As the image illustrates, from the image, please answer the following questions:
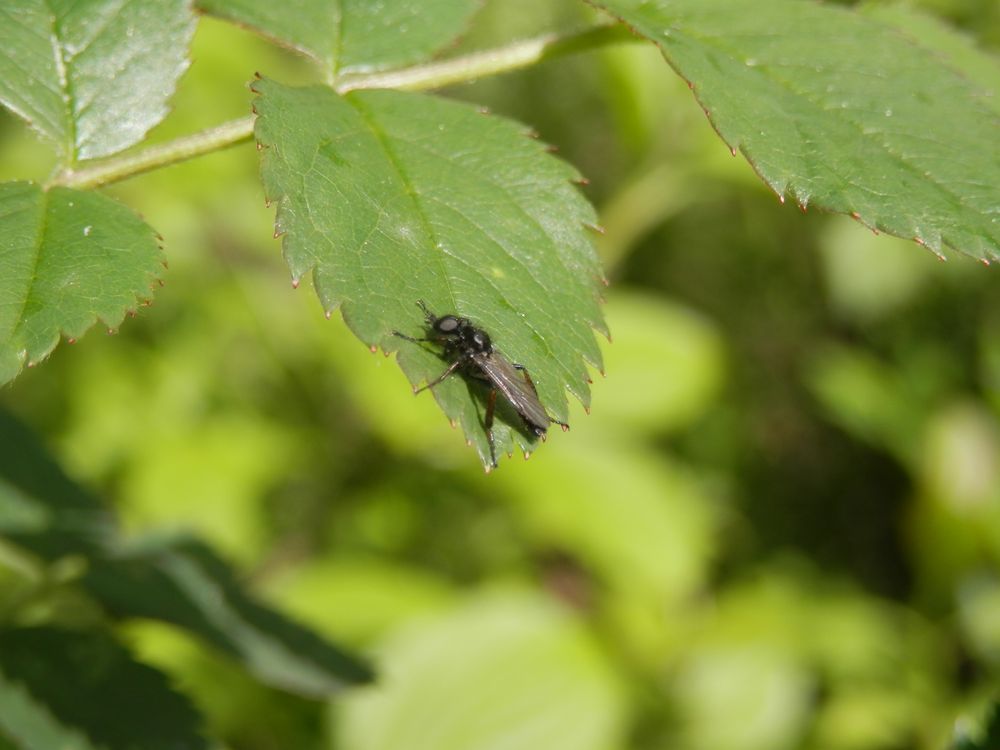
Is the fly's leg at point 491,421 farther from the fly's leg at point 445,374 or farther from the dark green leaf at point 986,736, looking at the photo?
the dark green leaf at point 986,736

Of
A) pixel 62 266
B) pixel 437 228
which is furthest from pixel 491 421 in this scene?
pixel 62 266

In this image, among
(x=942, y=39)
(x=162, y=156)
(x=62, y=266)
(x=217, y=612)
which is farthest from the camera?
(x=217, y=612)

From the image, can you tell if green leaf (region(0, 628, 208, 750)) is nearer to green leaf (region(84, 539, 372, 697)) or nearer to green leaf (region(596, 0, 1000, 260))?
green leaf (region(84, 539, 372, 697))

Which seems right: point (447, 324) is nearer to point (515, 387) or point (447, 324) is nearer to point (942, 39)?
point (515, 387)

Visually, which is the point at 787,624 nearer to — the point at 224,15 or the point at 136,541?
the point at 136,541

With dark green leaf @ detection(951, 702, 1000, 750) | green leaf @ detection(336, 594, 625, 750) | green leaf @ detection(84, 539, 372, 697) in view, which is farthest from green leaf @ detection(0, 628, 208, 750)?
green leaf @ detection(336, 594, 625, 750)

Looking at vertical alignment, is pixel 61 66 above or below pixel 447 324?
above

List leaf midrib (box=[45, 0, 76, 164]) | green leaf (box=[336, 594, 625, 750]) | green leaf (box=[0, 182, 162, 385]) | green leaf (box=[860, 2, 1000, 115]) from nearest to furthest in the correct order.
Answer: green leaf (box=[0, 182, 162, 385])
leaf midrib (box=[45, 0, 76, 164])
green leaf (box=[860, 2, 1000, 115])
green leaf (box=[336, 594, 625, 750])
